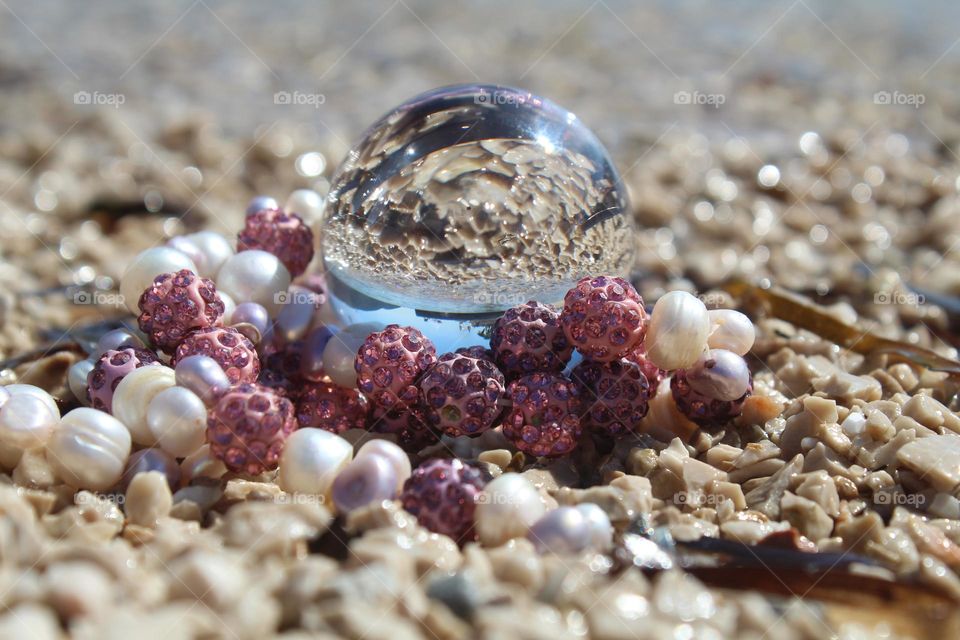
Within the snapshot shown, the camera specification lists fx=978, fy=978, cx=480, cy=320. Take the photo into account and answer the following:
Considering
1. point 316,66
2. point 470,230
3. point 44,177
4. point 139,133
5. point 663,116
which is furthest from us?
point 316,66

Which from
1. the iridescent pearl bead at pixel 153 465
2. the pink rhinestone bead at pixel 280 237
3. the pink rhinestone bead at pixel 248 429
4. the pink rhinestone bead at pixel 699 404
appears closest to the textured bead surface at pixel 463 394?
the pink rhinestone bead at pixel 248 429

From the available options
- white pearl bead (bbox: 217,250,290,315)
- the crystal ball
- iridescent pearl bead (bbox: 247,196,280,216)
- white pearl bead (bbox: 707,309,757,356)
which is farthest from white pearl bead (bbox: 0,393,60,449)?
white pearl bead (bbox: 707,309,757,356)

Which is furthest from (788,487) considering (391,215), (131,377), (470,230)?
(131,377)

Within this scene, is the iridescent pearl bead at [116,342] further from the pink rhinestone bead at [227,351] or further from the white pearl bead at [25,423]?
the white pearl bead at [25,423]

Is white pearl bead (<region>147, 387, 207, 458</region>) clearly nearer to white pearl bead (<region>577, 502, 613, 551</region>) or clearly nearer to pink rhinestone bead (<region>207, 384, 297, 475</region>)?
pink rhinestone bead (<region>207, 384, 297, 475</region>)

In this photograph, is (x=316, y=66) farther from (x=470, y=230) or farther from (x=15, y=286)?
(x=470, y=230)
